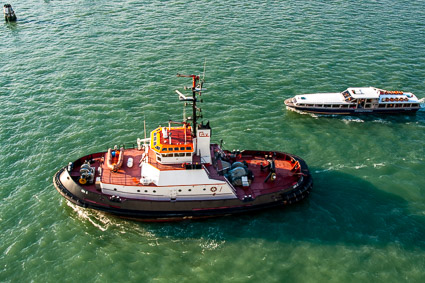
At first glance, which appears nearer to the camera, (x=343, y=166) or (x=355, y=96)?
(x=343, y=166)

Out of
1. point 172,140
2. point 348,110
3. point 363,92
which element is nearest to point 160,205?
point 172,140

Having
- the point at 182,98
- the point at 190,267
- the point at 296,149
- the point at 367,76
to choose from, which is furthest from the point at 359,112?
the point at 190,267

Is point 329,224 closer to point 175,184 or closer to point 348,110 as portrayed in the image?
point 175,184

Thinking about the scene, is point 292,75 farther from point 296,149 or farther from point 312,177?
point 312,177

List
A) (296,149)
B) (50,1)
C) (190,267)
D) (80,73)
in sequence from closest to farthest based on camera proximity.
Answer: (190,267) → (296,149) → (80,73) → (50,1)

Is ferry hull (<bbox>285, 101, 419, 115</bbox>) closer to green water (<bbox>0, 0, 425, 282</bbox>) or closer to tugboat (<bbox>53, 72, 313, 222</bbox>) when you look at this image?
green water (<bbox>0, 0, 425, 282</bbox>)

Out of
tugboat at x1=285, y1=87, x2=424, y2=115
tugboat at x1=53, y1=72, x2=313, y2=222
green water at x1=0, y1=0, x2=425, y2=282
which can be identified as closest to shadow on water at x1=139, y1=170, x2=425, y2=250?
green water at x1=0, y1=0, x2=425, y2=282

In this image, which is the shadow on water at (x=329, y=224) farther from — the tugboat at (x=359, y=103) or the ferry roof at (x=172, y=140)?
the tugboat at (x=359, y=103)
